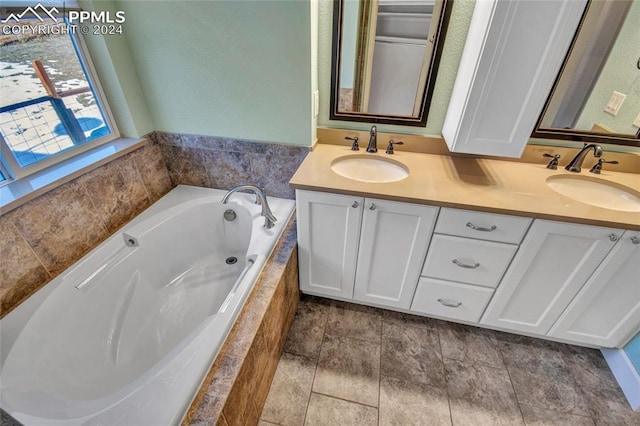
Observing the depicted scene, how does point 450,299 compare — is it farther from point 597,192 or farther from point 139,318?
point 139,318

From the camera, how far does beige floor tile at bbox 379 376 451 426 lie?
3.92ft

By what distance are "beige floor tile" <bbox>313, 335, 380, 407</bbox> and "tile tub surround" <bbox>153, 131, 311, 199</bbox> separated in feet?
3.04

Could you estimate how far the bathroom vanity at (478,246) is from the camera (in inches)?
43.8

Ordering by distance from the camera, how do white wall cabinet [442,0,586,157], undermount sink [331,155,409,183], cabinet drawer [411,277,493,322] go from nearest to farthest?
1. white wall cabinet [442,0,586,157]
2. cabinet drawer [411,277,493,322]
3. undermount sink [331,155,409,183]

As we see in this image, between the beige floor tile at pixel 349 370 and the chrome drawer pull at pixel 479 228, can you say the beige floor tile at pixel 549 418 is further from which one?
the chrome drawer pull at pixel 479 228

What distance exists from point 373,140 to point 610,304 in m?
1.33

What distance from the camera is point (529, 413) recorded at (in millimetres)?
1226

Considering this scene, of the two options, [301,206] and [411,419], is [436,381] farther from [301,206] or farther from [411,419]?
[301,206]

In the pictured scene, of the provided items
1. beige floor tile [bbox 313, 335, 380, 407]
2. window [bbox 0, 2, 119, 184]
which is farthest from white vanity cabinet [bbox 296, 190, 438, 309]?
window [bbox 0, 2, 119, 184]

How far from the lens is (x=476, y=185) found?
1.25 m

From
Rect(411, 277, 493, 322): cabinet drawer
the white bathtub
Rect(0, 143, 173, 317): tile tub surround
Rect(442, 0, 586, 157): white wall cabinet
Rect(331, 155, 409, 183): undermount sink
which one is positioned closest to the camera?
the white bathtub

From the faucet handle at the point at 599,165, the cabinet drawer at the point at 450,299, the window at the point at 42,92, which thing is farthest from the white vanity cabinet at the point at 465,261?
the window at the point at 42,92

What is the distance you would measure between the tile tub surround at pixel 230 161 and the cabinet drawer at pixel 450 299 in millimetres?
961

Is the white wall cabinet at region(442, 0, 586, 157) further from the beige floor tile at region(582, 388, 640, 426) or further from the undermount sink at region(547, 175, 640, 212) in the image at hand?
the beige floor tile at region(582, 388, 640, 426)
